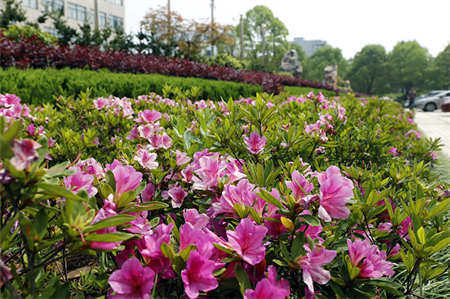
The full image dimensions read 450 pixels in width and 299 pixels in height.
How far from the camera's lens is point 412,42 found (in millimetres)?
52625

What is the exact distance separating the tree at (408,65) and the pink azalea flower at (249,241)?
187ft

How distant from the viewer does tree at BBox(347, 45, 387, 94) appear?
50.4 m

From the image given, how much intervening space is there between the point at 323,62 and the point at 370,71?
11.1 meters

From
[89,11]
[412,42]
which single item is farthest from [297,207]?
[412,42]

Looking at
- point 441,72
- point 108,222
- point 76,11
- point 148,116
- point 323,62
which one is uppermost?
point 76,11

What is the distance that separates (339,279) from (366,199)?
33cm

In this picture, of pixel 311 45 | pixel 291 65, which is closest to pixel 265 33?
pixel 291 65

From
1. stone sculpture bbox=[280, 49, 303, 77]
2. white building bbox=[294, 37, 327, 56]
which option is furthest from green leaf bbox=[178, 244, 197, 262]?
white building bbox=[294, 37, 327, 56]

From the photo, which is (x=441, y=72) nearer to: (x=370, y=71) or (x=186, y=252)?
(x=370, y=71)

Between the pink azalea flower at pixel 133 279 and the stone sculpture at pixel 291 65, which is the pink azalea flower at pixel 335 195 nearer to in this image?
the pink azalea flower at pixel 133 279

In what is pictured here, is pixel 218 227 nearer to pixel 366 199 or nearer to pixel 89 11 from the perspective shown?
pixel 366 199

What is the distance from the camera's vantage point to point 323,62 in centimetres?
5975

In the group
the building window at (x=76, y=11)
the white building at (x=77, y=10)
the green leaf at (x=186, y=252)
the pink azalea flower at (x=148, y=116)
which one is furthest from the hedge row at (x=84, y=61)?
the building window at (x=76, y=11)

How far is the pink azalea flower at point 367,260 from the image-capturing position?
2.62ft
